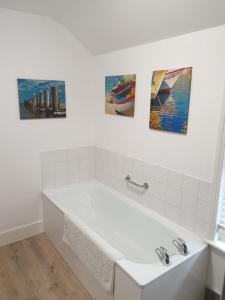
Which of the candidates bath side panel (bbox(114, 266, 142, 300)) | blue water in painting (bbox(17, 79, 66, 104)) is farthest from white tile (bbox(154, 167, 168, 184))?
blue water in painting (bbox(17, 79, 66, 104))

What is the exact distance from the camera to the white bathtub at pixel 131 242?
1.58 meters

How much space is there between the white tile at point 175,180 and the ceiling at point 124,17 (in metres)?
1.19

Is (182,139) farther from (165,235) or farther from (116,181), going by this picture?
(116,181)

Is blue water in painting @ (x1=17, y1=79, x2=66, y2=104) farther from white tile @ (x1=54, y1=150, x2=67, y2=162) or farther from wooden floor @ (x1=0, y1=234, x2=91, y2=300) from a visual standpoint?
wooden floor @ (x1=0, y1=234, x2=91, y2=300)

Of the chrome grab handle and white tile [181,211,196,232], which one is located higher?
the chrome grab handle

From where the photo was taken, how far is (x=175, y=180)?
2.13 m

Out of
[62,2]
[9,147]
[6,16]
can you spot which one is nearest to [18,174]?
[9,147]

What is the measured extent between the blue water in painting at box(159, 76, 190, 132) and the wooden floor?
1.67 m

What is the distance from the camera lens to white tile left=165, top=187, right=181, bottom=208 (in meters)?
2.12

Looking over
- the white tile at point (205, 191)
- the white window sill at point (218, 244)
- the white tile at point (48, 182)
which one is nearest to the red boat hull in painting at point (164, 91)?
the white tile at point (205, 191)

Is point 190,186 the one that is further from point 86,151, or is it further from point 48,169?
point 48,169

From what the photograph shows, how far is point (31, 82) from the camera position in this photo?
2.51 m

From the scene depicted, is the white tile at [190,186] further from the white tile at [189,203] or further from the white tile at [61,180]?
the white tile at [61,180]

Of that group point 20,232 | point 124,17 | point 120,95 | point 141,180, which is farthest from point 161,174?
point 20,232
